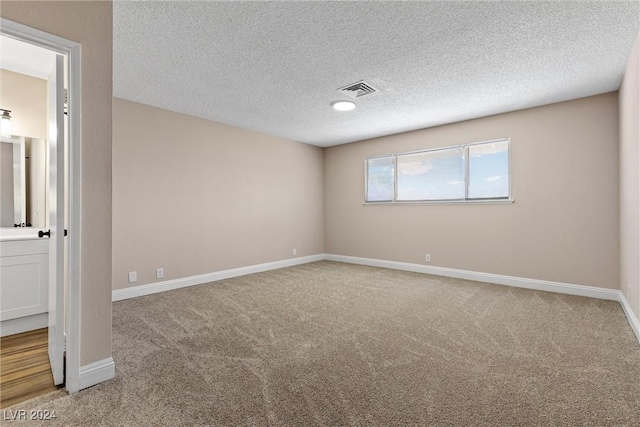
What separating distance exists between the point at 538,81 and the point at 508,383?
3.16 meters

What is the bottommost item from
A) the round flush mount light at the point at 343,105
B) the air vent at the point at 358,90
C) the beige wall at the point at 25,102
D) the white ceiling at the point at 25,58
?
the beige wall at the point at 25,102

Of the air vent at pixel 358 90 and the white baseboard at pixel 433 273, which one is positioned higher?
the air vent at pixel 358 90

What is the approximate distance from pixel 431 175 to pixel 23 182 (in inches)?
218

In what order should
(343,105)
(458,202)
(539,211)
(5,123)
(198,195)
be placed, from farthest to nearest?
(458,202) → (198,195) → (539,211) → (343,105) → (5,123)

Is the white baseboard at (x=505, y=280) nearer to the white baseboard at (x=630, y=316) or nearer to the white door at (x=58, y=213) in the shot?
the white baseboard at (x=630, y=316)

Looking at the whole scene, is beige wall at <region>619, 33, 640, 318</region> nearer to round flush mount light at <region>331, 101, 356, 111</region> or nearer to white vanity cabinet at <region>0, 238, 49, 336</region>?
round flush mount light at <region>331, 101, 356, 111</region>

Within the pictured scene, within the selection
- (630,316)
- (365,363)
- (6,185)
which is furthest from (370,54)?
(6,185)

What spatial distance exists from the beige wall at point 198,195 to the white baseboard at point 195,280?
0.26 feet

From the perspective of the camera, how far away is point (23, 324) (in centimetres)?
273

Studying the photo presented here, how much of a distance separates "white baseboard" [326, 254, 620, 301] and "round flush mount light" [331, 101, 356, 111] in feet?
9.72

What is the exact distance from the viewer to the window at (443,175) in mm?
4527

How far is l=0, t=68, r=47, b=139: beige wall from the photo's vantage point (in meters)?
3.08

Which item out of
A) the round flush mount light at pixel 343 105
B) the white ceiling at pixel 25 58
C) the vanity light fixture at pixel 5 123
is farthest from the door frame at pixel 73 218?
the round flush mount light at pixel 343 105

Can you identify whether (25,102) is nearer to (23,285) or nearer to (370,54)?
(23,285)
